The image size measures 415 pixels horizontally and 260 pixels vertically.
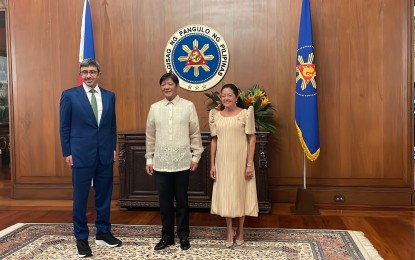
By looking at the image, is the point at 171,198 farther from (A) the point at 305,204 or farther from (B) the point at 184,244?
(A) the point at 305,204

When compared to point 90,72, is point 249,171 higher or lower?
lower

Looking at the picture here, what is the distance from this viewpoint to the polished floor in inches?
134

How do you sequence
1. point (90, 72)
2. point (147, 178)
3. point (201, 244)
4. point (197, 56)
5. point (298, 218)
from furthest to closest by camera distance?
point (197, 56) → point (147, 178) → point (298, 218) → point (201, 244) → point (90, 72)

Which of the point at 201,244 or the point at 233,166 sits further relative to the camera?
the point at 201,244

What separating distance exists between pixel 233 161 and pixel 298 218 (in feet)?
4.32

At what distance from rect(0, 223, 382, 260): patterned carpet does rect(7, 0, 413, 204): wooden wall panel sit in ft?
4.35

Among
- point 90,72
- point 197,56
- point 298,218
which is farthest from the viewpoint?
point 197,56

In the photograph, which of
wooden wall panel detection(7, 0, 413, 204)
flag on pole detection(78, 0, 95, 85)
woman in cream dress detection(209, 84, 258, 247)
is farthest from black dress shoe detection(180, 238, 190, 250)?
flag on pole detection(78, 0, 95, 85)

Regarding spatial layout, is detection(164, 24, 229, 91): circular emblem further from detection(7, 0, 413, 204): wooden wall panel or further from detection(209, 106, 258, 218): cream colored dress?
detection(209, 106, 258, 218): cream colored dress

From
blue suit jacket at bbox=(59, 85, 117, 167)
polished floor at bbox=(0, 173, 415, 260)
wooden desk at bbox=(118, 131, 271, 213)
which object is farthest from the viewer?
wooden desk at bbox=(118, 131, 271, 213)

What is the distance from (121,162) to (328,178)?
223cm

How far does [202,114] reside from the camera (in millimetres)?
4680

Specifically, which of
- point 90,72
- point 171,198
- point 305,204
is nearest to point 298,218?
point 305,204

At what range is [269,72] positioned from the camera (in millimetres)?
4582
